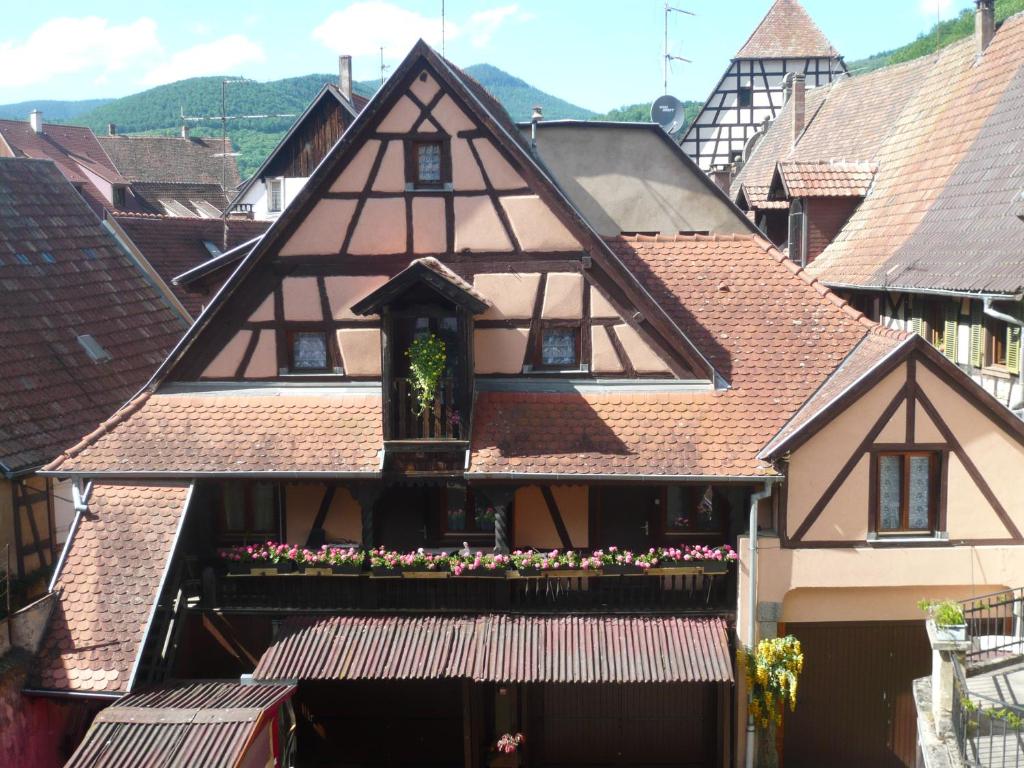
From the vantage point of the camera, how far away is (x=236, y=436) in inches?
591

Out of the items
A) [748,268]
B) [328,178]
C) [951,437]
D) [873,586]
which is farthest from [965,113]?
[328,178]

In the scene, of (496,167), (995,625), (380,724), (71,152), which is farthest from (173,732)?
(71,152)

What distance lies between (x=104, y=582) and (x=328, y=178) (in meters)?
6.10

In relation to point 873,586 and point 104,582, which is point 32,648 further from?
point 873,586

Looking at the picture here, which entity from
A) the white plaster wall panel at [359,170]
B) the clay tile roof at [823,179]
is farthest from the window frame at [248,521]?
the clay tile roof at [823,179]

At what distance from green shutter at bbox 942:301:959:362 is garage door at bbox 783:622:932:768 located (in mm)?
5261

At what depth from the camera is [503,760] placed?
50.8 ft

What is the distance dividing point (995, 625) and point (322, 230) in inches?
407

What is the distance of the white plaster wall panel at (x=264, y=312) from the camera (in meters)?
15.4

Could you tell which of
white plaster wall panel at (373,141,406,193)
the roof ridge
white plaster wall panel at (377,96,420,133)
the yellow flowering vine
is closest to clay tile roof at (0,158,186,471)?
the roof ridge

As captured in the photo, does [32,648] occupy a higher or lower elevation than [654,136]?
lower

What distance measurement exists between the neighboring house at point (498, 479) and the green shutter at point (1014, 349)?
201 centimetres

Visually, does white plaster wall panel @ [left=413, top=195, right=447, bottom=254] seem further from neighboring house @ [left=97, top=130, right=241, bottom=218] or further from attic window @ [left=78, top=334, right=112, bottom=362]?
neighboring house @ [left=97, top=130, right=241, bottom=218]

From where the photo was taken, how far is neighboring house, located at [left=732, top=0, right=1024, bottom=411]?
16.8 meters
